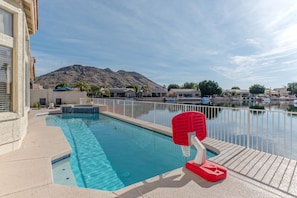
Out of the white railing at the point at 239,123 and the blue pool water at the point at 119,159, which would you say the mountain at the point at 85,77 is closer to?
the white railing at the point at 239,123

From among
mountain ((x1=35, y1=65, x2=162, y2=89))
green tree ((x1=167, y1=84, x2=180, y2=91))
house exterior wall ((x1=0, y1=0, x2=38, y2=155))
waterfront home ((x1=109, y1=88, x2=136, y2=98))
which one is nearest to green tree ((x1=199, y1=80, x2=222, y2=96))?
green tree ((x1=167, y1=84, x2=180, y2=91))

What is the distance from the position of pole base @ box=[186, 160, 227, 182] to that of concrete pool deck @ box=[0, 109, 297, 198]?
75 millimetres

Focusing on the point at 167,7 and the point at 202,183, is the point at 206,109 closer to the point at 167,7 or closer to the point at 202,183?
Answer: the point at 202,183

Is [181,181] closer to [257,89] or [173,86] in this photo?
[257,89]

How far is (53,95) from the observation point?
1847cm

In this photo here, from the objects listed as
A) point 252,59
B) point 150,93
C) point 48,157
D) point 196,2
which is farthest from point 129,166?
point 150,93

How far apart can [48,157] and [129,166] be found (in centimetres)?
164

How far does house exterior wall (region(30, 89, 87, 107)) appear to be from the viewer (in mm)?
17469

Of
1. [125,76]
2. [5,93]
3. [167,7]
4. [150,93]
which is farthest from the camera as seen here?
[125,76]

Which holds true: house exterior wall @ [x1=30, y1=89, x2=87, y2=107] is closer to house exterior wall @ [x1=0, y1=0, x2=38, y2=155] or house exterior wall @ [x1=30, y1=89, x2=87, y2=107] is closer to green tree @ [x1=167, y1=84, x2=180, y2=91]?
house exterior wall @ [x1=0, y1=0, x2=38, y2=155]

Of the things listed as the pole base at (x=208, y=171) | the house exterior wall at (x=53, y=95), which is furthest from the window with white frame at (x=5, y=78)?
the house exterior wall at (x=53, y=95)

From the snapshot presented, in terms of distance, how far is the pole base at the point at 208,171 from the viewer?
97.0 inches

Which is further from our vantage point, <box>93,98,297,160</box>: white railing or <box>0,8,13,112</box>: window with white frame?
<box>93,98,297,160</box>: white railing

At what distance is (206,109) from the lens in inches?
206
